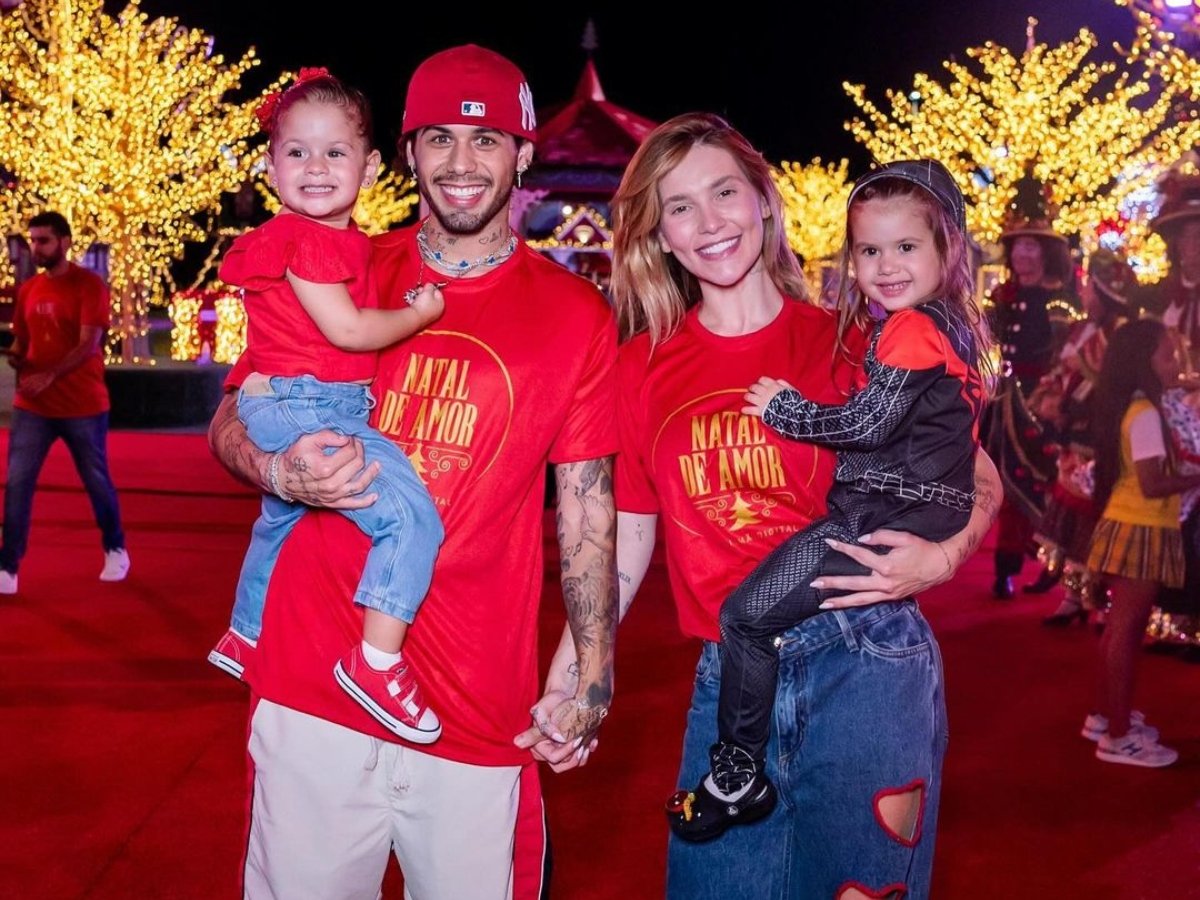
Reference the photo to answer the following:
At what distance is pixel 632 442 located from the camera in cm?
305

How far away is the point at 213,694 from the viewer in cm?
661

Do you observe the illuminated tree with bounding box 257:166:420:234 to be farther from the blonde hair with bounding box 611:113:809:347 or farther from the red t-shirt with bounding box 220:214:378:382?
the red t-shirt with bounding box 220:214:378:382

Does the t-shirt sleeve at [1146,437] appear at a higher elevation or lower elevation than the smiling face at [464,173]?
lower

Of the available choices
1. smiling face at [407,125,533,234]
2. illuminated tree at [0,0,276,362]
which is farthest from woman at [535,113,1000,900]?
illuminated tree at [0,0,276,362]

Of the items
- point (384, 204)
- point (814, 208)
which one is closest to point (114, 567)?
point (384, 204)

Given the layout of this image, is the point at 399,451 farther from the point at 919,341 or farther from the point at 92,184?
the point at 92,184

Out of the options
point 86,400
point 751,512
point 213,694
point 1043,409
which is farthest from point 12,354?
point 751,512

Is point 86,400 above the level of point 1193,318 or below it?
below

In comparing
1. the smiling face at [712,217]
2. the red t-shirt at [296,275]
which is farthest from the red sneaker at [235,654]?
the smiling face at [712,217]

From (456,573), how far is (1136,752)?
434 cm

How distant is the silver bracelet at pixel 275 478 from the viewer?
9.23 feet

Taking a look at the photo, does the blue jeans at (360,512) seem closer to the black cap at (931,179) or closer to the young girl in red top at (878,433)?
the young girl in red top at (878,433)

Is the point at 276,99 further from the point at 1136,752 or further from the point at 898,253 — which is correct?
the point at 1136,752

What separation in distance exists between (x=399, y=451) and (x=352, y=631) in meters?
0.39
